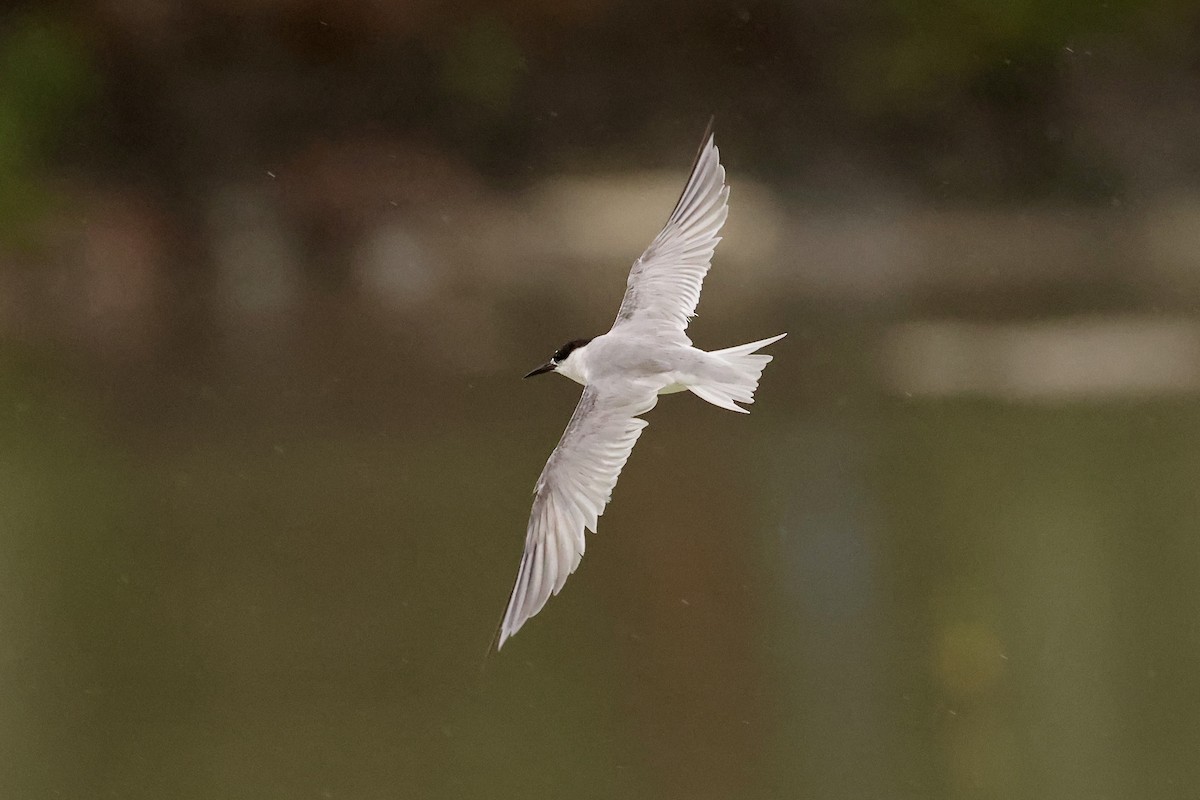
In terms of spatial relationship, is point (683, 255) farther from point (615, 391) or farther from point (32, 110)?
point (32, 110)

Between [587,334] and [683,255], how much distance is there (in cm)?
127

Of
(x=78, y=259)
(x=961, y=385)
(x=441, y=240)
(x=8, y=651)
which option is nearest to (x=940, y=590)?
(x=961, y=385)

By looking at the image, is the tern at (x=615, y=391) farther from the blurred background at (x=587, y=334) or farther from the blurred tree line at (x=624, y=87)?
the blurred tree line at (x=624, y=87)

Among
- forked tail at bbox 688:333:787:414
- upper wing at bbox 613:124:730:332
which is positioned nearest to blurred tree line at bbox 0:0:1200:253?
upper wing at bbox 613:124:730:332

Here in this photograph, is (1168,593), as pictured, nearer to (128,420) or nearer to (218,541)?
(218,541)

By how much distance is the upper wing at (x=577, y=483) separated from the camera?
99 cm

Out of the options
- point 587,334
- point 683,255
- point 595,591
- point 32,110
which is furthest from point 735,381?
point 32,110

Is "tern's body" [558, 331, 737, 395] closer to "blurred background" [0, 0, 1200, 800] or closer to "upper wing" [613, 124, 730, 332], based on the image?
"upper wing" [613, 124, 730, 332]

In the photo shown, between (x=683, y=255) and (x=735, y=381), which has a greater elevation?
(x=683, y=255)

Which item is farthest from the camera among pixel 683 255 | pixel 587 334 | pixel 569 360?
pixel 587 334

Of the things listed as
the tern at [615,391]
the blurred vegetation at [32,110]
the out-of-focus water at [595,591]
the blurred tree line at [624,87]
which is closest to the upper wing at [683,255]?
the tern at [615,391]

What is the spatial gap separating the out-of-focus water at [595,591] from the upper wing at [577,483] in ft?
2.74

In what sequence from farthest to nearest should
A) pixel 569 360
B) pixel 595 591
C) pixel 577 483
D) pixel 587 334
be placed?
pixel 587 334 < pixel 595 591 < pixel 569 360 < pixel 577 483

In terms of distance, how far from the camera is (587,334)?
2.54 metres
